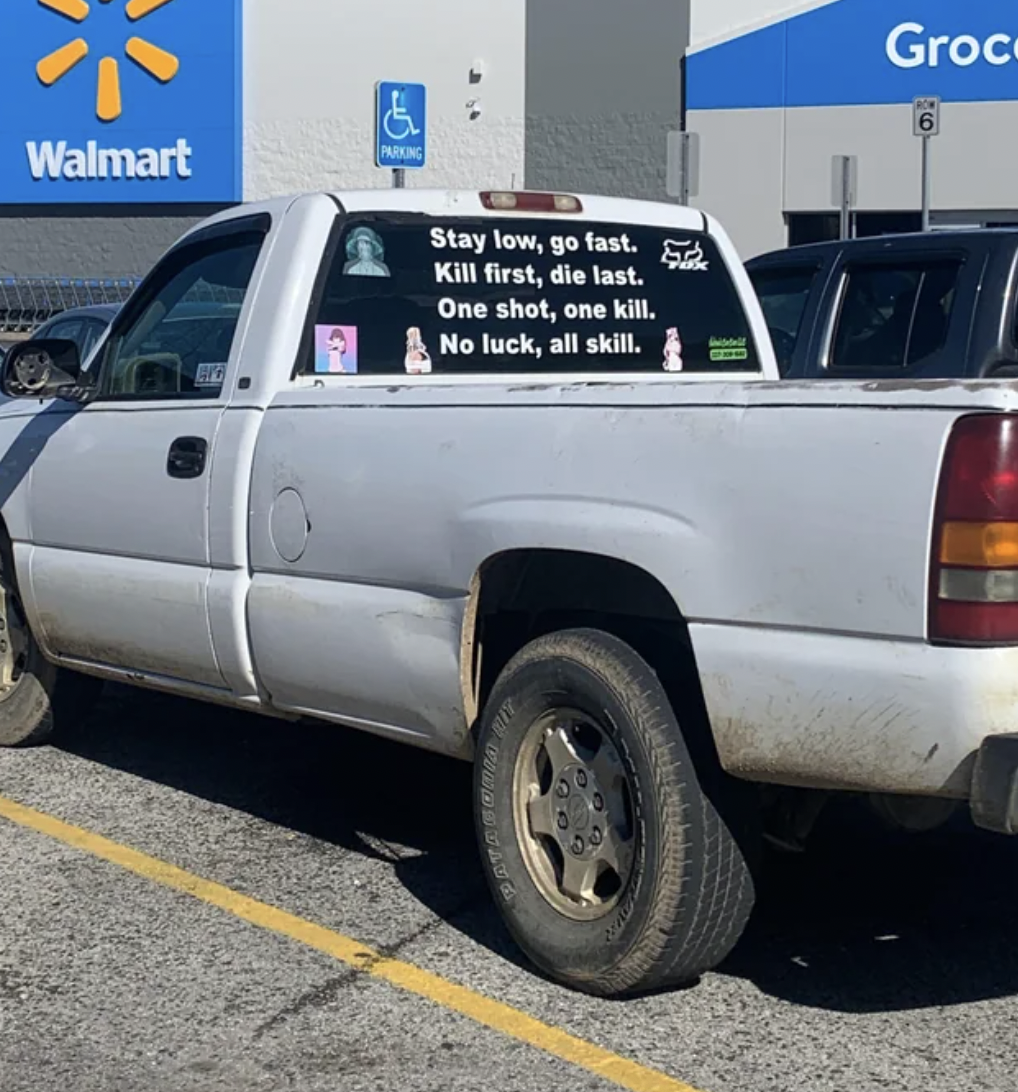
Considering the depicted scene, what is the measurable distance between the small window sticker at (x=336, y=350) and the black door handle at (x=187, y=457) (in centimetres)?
41

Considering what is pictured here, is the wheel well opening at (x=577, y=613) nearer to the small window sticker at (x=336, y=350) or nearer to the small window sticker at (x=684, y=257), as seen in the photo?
the small window sticker at (x=336, y=350)

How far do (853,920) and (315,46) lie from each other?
26.4 metres

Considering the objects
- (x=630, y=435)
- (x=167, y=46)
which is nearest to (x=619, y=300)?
(x=630, y=435)

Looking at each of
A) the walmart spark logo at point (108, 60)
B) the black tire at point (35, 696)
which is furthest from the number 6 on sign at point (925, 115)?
the walmart spark logo at point (108, 60)

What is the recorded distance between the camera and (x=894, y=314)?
25.3 feet

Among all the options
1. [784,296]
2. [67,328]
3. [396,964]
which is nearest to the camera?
[396,964]

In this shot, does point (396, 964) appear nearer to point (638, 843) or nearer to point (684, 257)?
point (638, 843)

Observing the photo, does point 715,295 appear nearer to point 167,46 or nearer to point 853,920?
point 853,920

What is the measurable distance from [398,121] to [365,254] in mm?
15927

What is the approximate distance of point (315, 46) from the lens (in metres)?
29.6

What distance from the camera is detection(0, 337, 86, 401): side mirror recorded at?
608 cm

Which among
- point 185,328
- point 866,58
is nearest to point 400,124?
point 866,58

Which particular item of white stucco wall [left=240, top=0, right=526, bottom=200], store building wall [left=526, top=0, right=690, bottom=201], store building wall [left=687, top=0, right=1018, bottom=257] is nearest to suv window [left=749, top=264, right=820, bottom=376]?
store building wall [left=687, top=0, right=1018, bottom=257]

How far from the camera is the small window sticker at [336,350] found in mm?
5418
